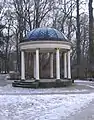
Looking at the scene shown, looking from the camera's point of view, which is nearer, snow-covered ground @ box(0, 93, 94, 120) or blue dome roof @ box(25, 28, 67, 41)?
snow-covered ground @ box(0, 93, 94, 120)

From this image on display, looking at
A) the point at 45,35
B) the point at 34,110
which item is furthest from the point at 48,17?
the point at 34,110

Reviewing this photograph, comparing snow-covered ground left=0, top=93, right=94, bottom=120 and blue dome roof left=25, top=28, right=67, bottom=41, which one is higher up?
blue dome roof left=25, top=28, right=67, bottom=41

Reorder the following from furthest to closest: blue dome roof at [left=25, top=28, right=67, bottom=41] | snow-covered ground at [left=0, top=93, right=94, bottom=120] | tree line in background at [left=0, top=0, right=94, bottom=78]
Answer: tree line in background at [left=0, top=0, right=94, bottom=78] < blue dome roof at [left=25, top=28, right=67, bottom=41] < snow-covered ground at [left=0, top=93, right=94, bottom=120]

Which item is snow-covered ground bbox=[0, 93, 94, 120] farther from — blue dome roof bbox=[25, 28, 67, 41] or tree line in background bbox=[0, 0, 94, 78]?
tree line in background bbox=[0, 0, 94, 78]

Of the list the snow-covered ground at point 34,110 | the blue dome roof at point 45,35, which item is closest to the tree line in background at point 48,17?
the blue dome roof at point 45,35

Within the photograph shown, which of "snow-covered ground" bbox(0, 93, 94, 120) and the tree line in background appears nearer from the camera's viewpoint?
"snow-covered ground" bbox(0, 93, 94, 120)

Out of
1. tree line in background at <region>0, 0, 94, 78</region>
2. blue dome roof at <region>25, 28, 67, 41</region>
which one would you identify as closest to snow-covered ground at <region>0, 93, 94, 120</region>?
blue dome roof at <region>25, 28, 67, 41</region>

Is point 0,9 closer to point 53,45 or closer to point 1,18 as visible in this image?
point 1,18

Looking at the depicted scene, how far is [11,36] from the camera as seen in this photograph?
55.8m

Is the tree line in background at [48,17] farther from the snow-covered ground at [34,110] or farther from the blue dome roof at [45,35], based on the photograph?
the snow-covered ground at [34,110]

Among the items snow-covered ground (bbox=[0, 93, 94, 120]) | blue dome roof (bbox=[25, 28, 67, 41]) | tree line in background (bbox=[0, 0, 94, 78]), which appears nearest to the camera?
snow-covered ground (bbox=[0, 93, 94, 120])

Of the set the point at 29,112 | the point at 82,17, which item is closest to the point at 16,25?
the point at 82,17

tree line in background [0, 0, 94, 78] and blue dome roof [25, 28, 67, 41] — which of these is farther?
tree line in background [0, 0, 94, 78]

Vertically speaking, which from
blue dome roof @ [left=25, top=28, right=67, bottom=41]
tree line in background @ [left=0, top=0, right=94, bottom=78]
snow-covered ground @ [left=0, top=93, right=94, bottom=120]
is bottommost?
snow-covered ground @ [left=0, top=93, right=94, bottom=120]
